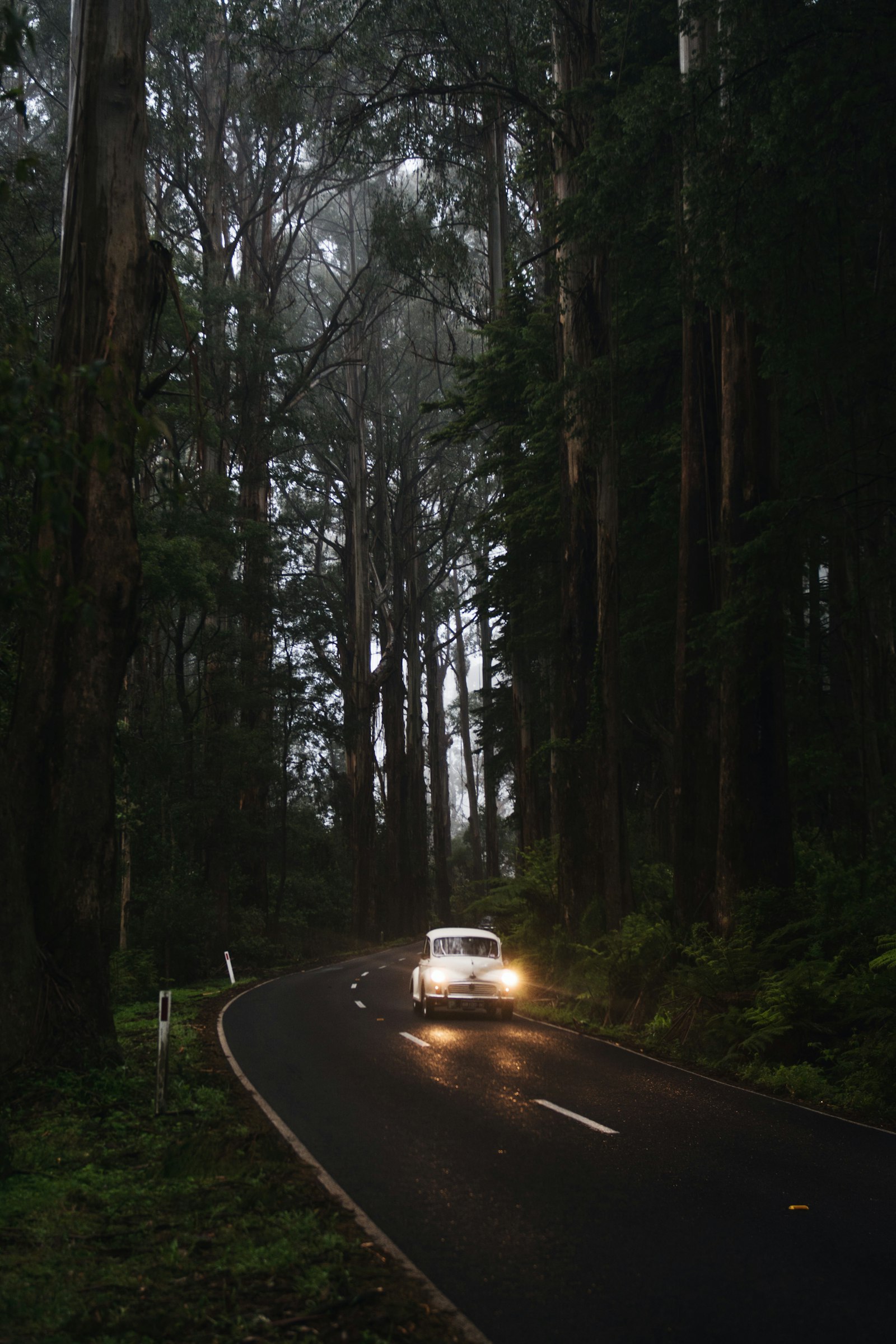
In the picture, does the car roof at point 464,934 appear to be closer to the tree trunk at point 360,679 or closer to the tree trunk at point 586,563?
the tree trunk at point 586,563

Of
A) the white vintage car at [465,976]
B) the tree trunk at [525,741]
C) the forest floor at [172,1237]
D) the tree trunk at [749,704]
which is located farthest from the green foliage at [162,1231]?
the tree trunk at [525,741]

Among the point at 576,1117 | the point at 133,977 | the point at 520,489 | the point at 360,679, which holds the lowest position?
the point at 576,1117

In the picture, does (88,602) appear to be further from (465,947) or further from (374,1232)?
(465,947)

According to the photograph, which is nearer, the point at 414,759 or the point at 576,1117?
the point at 576,1117

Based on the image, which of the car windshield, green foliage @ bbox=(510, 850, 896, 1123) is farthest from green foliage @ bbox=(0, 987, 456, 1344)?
Result: the car windshield

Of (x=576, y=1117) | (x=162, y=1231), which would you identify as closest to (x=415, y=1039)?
(x=576, y=1117)

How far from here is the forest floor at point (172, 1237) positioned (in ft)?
16.7

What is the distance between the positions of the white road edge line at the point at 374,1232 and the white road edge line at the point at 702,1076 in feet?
16.1

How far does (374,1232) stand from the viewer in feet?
21.5

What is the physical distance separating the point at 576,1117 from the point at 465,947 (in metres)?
9.89

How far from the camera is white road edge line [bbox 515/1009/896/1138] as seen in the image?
1050 cm

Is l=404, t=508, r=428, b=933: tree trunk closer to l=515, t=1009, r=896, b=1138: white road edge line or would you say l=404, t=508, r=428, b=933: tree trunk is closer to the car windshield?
the car windshield

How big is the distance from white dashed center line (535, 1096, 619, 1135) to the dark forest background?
305 centimetres

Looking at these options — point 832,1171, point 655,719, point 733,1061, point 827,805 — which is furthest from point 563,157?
point 832,1171
